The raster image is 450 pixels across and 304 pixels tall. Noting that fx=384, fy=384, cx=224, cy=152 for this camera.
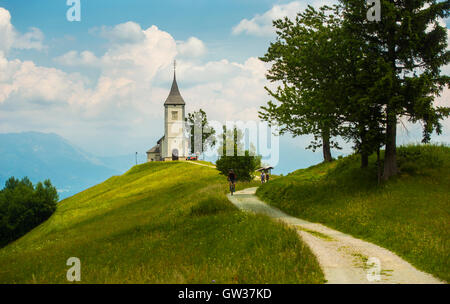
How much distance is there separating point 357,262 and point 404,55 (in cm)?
1523

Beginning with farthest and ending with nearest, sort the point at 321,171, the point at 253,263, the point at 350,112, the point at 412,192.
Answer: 1. the point at 321,171
2. the point at 350,112
3. the point at 412,192
4. the point at 253,263

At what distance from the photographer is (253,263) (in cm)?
1197

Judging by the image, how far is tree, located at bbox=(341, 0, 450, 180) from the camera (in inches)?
840

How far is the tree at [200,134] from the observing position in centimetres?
10538

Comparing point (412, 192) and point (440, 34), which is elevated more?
point (440, 34)

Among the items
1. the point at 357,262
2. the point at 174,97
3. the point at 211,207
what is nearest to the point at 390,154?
the point at 211,207

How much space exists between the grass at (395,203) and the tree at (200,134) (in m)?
74.4

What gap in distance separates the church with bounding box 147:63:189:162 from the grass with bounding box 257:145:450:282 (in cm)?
8416

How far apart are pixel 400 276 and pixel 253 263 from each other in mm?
4227

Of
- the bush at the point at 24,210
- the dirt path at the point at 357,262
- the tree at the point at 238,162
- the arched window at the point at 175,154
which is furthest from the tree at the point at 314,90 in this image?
the arched window at the point at 175,154

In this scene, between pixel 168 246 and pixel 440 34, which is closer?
pixel 168 246

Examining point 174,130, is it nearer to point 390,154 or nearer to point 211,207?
point 211,207
